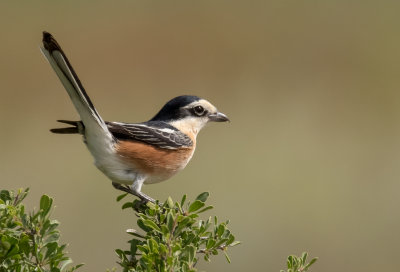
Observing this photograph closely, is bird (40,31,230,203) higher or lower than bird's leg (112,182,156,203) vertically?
higher

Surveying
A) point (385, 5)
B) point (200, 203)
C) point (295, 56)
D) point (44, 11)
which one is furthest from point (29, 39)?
point (200, 203)

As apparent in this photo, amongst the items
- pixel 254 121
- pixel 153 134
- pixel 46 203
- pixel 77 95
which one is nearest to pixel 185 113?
pixel 153 134

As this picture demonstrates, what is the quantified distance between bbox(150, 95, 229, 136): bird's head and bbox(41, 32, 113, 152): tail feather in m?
0.73

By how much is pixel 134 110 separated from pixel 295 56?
3364 millimetres

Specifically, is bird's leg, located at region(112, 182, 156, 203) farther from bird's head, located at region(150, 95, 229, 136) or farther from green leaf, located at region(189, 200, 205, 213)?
green leaf, located at region(189, 200, 205, 213)

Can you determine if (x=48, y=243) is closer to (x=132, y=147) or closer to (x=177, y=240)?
(x=177, y=240)

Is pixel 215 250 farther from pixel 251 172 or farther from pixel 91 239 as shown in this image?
pixel 251 172

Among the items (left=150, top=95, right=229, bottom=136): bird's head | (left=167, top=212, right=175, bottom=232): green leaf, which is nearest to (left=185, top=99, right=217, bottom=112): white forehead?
(left=150, top=95, right=229, bottom=136): bird's head

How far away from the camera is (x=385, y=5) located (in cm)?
1427

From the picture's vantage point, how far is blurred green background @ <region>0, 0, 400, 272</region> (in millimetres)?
8336

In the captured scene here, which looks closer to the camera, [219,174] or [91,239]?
[91,239]

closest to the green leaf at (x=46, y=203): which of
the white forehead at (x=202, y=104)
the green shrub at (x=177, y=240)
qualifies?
the green shrub at (x=177, y=240)

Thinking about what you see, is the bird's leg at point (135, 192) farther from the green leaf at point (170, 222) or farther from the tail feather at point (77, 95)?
the green leaf at point (170, 222)

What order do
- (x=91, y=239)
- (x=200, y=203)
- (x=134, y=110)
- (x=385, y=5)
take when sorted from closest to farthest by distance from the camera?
(x=200, y=203), (x=91, y=239), (x=134, y=110), (x=385, y=5)
